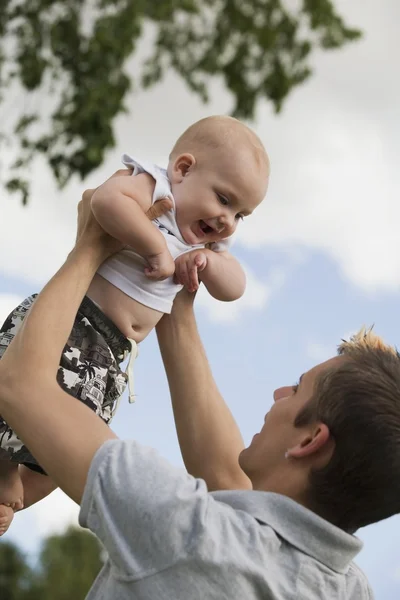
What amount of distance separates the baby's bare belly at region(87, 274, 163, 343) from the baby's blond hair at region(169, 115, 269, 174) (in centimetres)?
30

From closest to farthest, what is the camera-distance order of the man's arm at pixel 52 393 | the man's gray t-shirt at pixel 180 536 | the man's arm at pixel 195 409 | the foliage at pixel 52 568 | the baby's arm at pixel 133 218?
the man's gray t-shirt at pixel 180 536, the man's arm at pixel 52 393, the baby's arm at pixel 133 218, the man's arm at pixel 195 409, the foliage at pixel 52 568

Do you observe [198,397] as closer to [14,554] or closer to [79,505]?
[79,505]

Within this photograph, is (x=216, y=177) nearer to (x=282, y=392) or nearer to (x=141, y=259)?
(x=141, y=259)

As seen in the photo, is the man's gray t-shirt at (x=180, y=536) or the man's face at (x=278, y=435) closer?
the man's gray t-shirt at (x=180, y=536)

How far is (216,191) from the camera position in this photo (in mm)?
1902

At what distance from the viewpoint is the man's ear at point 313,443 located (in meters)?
1.61

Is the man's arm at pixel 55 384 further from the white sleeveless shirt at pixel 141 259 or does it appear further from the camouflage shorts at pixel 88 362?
the camouflage shorts at pixel 88 362

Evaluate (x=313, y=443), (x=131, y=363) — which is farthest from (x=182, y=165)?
(x=313, y=443)

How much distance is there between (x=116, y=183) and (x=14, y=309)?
0.42 metres

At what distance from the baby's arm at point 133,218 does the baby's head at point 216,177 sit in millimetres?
86

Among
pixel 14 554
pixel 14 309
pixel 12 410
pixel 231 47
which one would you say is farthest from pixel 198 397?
pixel 14 554

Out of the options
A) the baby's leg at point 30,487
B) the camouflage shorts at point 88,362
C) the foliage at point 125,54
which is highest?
the foliage at point 125,54

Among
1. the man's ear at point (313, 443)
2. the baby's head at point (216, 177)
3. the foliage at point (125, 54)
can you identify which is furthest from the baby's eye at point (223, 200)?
the foliage at point (125, 54)

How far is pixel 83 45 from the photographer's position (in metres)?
6.53
